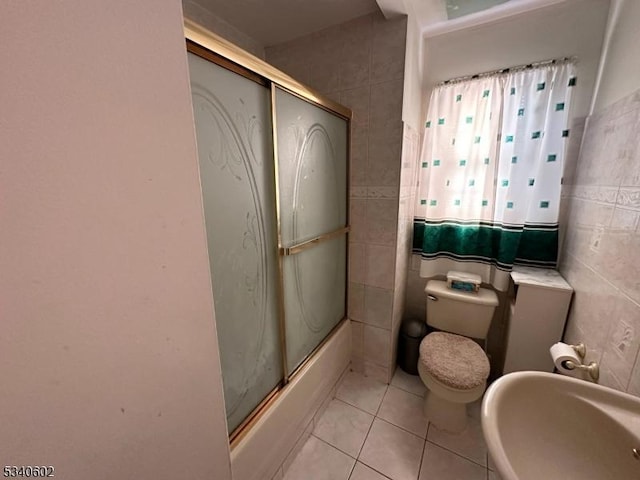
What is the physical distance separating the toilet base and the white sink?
81cm

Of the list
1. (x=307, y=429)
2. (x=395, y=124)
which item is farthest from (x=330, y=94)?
(x=307, y=429)

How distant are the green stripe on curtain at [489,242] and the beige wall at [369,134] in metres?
0.43

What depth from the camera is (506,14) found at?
4.65 ft

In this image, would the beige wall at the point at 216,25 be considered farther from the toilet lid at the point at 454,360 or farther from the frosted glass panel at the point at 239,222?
the toilet lid at the point at 454,360

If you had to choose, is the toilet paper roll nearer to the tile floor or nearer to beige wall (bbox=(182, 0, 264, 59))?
the tile floor

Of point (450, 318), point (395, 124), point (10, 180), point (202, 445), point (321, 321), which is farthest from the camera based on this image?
point (450, 318)

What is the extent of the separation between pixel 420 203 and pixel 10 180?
1889 mm

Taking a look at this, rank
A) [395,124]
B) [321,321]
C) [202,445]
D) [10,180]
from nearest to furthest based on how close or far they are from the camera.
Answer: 1. [10,180]
2. [202,445]
3. [395,124]
4. [321,321]

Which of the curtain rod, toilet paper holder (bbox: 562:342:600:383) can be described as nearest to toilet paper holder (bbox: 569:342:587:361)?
toilet paper holder (bbox: 562:342:600:383)

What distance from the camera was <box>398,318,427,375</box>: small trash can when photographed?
5.93 ft

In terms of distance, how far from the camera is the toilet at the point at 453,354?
4.42 feet

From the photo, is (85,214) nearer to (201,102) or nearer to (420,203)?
(201,102)

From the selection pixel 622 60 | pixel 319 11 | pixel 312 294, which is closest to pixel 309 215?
pixel 312 294

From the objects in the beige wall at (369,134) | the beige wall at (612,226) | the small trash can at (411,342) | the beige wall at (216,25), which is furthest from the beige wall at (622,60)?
the beige wall at (216,25)
